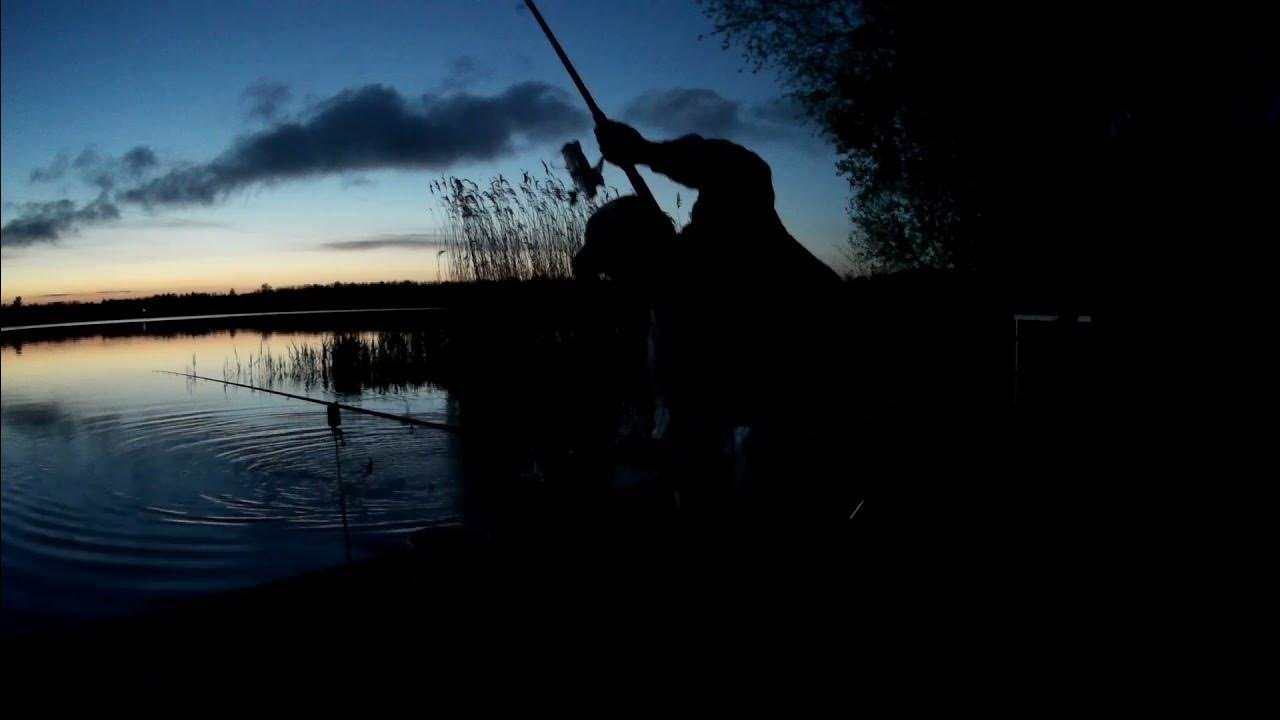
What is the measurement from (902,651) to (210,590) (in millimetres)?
4309

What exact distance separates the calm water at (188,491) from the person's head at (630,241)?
408cm

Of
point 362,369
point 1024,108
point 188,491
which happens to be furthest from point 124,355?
point 1024,108

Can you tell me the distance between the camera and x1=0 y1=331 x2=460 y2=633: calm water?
5246 mm

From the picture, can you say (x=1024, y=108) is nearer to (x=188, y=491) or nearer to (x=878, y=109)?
(x=878, y=109)

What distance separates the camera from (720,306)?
7.38 feet

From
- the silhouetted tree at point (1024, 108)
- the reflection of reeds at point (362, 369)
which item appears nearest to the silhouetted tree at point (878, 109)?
the silhouetted tree at point (1024, 108)

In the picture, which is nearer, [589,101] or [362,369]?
[589,101]

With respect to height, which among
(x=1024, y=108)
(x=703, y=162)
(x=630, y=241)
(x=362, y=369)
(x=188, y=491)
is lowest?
(x=188, y=491)

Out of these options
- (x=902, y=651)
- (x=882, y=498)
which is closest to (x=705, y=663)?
(x=902, y=651)

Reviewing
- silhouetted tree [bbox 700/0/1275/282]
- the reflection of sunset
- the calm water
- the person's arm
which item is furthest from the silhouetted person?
the reflection of sunset

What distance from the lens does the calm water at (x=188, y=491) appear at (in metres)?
5.25

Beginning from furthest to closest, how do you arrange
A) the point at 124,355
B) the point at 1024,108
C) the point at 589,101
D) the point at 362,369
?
1. the point at 124,355
2. the point at 362,369
3. the point at 1024,108
4. the point at 589,101

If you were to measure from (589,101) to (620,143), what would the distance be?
549mm

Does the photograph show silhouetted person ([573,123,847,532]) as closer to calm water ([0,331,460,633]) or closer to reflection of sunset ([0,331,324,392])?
calm water ([0,331,460,633])
